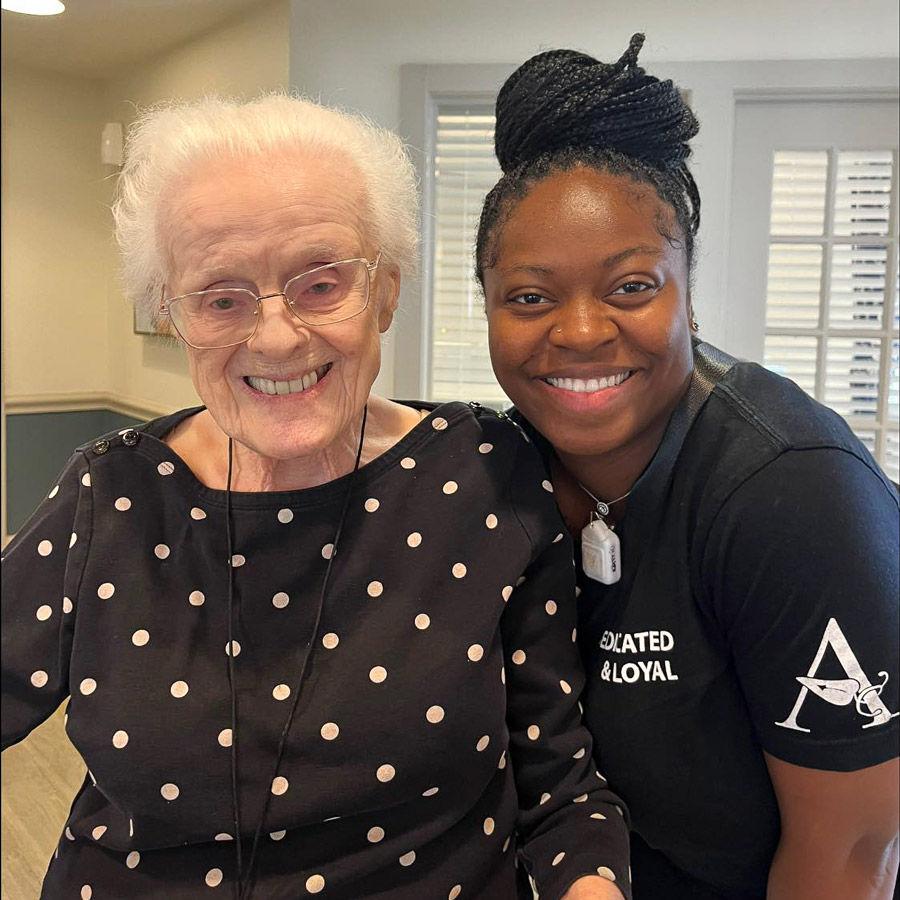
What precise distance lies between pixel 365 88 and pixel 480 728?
882 mm

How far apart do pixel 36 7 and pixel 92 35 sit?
67 mm

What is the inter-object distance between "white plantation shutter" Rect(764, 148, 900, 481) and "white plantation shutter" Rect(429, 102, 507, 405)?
715 mm

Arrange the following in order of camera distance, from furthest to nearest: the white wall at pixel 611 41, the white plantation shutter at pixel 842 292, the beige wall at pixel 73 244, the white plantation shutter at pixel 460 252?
the white plantation shutter at pixel 842 292 < the white plantation shutter at pixel 460 252 < the white wall at pixel 611 41 < the beige wall at pixel 73 244

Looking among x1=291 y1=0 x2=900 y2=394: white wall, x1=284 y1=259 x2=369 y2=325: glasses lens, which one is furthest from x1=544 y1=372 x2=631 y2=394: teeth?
x1=291 y1=0 x2=900 y2=394: white wall

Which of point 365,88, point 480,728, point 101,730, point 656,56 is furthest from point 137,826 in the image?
point 656,56

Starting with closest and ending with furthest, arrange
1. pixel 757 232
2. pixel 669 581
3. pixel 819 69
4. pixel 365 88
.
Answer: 1. pixel 669 581
2. pixel 365 88
3. pixel 819 69
4. pixel 757 232

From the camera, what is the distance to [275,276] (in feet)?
2.45

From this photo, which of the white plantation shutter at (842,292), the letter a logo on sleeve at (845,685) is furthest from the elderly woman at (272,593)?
the white plantation shutter at (842,292)

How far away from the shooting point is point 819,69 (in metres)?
1.34

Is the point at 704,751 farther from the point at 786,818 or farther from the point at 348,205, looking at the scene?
the point at 348,205

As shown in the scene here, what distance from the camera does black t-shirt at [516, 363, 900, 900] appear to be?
734mm

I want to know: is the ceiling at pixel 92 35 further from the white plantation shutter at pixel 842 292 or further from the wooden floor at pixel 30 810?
the white plantation shutter at pixel 842 292

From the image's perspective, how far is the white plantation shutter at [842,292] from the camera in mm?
1668

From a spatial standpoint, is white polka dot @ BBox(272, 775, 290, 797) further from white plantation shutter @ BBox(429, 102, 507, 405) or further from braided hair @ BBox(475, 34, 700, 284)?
white plantation shutter @ BBox(429, 102, 507, 405)
